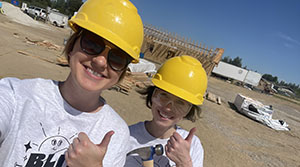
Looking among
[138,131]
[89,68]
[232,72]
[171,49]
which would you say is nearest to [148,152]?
[138,131]

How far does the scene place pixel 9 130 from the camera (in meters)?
1.08

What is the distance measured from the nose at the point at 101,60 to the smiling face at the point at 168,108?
0.91m

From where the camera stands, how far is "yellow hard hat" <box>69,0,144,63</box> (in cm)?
130

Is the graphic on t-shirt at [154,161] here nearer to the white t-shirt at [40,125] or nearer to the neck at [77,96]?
the white t-shirt at [40,125]

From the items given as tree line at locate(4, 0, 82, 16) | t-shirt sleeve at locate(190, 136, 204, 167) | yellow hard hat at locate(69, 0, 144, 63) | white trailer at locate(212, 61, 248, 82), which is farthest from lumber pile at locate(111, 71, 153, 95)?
tree line at locate(4, 0, 82, 16)

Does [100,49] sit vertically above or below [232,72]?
below

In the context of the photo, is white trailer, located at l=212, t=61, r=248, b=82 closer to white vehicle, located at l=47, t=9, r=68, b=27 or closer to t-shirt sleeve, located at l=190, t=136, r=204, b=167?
white vehicle, located at l=47, t=9, r=68, b=27

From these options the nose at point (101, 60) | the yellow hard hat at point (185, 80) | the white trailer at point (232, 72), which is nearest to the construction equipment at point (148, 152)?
the yellow hard hat at point (185, 80)

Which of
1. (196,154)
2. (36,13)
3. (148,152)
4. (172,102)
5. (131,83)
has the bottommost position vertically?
(131,83)

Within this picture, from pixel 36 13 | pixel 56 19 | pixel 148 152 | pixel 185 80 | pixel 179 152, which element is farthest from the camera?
pixel 56 19

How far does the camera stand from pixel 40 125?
1.15 m

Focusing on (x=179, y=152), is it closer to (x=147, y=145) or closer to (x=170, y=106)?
(x=147, y=145)

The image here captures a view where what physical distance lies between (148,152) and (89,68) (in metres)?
1.02

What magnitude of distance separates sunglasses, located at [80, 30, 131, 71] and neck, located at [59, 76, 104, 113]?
27 centimetres
